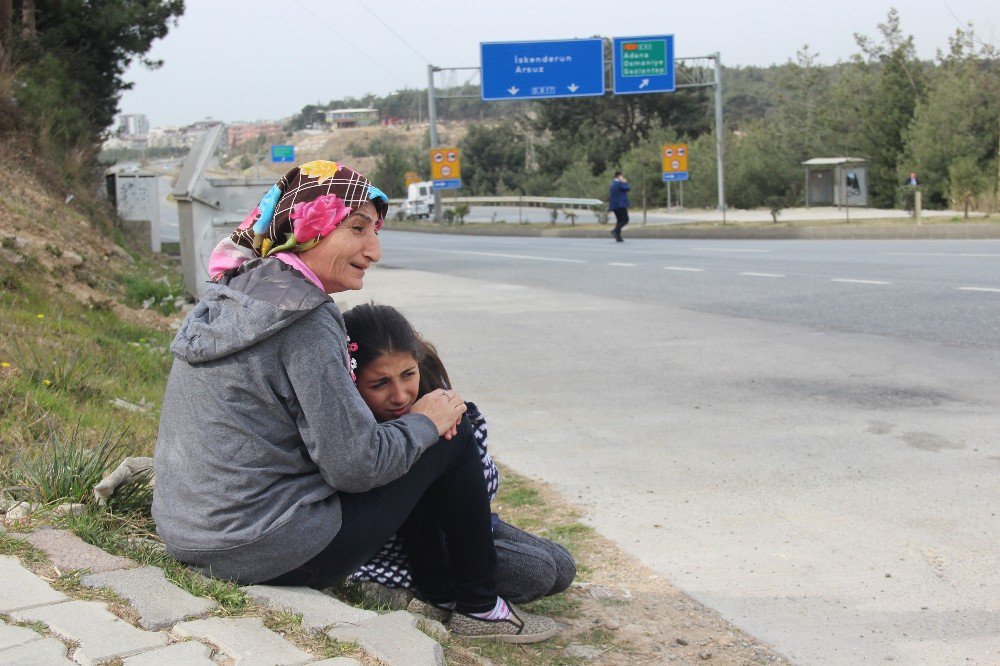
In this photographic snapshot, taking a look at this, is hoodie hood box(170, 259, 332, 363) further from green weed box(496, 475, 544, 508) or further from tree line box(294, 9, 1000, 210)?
tree line box(294, 9, 1000, 210)

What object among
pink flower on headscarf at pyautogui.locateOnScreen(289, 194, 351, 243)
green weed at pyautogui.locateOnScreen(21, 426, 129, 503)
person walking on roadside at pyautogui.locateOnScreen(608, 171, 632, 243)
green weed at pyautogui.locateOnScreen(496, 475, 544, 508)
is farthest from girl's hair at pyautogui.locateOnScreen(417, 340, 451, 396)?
person walking on roadside at pyautogui.locateOnScreen(608, 171, 632, 243)

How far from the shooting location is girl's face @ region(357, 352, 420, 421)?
346cm

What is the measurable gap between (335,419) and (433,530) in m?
0.65

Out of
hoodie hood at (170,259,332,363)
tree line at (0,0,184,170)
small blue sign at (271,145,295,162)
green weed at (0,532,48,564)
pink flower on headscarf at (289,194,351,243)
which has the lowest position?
green weed at (0,532,48,564)

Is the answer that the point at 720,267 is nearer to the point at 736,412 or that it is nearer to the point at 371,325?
the point at 736,412

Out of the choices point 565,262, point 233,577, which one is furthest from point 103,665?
point 565,262

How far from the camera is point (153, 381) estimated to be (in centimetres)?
729

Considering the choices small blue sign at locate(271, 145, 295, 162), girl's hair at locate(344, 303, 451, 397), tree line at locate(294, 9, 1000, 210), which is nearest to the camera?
girl's hair at locate(344, 303, 451, 397)

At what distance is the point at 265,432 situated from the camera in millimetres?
3064

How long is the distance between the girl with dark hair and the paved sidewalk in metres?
0.42

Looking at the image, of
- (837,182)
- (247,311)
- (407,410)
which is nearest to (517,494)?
(407,410)

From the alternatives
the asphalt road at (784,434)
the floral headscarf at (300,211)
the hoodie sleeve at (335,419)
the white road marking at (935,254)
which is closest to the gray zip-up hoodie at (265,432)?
the hoodie sleeve at (335,419)

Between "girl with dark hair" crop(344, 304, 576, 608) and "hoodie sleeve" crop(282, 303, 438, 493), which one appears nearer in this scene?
"hoodie sleeve" crop(282, 303, 438, 493)

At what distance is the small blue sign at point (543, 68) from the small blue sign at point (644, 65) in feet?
2.45
